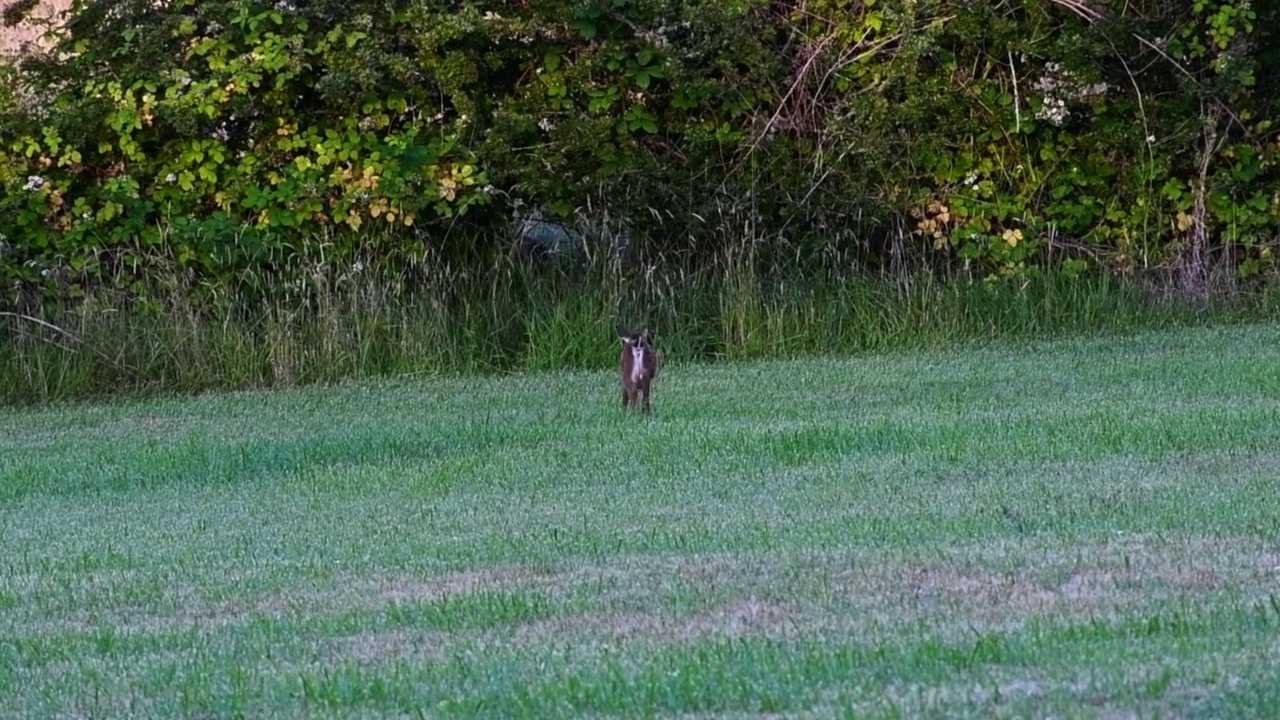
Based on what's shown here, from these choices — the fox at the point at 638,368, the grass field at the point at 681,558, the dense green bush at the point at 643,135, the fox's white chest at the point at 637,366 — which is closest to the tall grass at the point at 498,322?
the dense green bush at the point at 643,135

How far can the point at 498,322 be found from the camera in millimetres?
15875

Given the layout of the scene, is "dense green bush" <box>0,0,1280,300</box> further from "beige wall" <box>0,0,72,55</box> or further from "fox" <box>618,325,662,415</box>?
"fox" <box>618,325,662,415</box>

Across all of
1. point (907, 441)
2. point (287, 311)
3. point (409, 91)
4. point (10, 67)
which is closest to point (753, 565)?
point (907, 441)

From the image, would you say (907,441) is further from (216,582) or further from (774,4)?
(774,4)

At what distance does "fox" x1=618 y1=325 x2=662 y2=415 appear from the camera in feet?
36.9

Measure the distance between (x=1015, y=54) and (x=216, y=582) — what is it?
11.4 m

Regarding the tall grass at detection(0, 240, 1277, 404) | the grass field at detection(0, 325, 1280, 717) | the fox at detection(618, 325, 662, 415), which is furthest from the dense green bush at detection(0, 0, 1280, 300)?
the fox at detection(618, 325, 662, 415)

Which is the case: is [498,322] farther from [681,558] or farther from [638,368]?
[681,558]

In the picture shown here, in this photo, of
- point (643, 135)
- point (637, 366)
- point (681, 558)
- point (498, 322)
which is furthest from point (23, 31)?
point (681, 558)

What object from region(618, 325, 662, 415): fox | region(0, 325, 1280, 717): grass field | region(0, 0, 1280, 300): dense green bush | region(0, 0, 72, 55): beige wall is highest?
region(0, 0, 72, 55): beige wall

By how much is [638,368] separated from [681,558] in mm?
4758

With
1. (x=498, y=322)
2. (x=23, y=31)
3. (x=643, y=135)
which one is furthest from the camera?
(x=23, y=31)

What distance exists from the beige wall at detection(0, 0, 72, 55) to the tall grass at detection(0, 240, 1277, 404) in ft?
9.63

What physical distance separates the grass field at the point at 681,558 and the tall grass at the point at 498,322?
9.41ft
